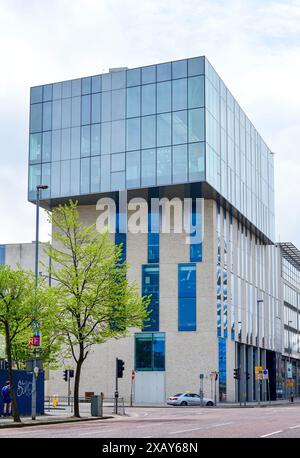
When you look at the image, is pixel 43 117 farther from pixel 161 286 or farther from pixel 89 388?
pixel 89 388

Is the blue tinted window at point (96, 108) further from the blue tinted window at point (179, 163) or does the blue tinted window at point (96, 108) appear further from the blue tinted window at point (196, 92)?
the blue tinted window at point (196, 92)

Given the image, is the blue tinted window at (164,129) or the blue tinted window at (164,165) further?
the blue tinted window at (164,129)

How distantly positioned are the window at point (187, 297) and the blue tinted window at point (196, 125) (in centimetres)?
1196

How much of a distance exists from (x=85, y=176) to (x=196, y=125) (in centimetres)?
1182

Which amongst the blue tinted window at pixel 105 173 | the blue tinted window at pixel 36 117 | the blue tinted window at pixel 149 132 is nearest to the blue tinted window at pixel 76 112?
the blue tinted window at pixel 36 117

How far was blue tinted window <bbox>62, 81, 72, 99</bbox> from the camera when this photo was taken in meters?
79.4

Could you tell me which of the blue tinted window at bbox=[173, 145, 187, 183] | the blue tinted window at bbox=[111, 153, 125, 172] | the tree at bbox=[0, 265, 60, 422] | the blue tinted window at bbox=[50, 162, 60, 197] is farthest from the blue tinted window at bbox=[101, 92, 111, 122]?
the tree at bbox=[0, 265, 60, 422]

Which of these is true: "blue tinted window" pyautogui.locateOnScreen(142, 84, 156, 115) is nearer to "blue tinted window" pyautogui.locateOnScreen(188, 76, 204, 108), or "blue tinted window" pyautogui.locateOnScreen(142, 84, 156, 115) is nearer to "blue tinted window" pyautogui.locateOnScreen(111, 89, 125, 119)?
"blue tinted window" pyautogui.locateOnScreen(111, 89, 125, 119)

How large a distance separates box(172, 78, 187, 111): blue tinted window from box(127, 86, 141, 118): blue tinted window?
351 centimetres

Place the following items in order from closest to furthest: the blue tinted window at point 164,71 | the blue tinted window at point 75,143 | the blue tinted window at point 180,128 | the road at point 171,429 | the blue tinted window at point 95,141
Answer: the road at point 171,429, the blue tinted window at point 180,128, the blue tinted window at point 164,71, the blue tinted window at point 95,141, the blue tinted window at point 75,143

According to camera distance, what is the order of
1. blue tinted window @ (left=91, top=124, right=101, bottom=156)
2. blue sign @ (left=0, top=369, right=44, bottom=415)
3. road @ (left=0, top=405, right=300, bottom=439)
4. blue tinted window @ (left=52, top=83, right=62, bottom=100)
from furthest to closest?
blue tinted window @ (left=52, top=83, right=62, bottom=100) < blue tinted window @ (left=91, top=124, right=101, bottom=156) < blue sign @ (left=0, top=369, right=44, bottom=415) < road @ (left=0, top=405, right=300, bottom=439)

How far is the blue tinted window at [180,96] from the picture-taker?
74125 mm

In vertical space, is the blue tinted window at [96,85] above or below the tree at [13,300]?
above
